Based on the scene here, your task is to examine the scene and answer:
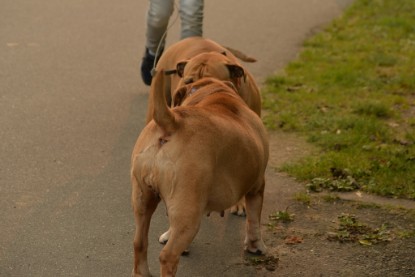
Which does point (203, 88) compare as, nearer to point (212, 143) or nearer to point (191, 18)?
point (212, 143)

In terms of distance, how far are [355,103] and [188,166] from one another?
439 centimetres

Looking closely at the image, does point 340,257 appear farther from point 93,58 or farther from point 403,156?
point 93,58

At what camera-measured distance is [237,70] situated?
19.8 feet

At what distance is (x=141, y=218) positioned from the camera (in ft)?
15.9

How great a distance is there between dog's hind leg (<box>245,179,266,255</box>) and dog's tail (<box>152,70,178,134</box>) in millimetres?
1137

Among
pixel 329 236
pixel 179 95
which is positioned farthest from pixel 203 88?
pixel 329 236

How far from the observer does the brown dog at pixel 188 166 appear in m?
4.51

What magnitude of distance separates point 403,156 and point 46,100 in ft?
10.9

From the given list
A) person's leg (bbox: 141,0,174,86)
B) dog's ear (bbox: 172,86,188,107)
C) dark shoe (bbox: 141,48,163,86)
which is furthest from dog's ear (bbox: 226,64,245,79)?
dark shoe (bbox: 141,48,163,86)

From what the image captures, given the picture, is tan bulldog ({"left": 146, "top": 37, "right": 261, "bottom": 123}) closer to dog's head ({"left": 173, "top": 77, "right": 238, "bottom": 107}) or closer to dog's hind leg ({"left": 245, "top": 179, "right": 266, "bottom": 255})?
dog's head ({"left": 173, "top": 77, "right": 238, "bottom": 107})

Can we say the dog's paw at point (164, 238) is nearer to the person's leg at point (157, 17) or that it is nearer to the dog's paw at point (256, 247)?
the dog's paw at point (256, 247)

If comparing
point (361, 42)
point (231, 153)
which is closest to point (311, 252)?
point (231, 153)

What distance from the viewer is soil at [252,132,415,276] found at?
5.44 metres

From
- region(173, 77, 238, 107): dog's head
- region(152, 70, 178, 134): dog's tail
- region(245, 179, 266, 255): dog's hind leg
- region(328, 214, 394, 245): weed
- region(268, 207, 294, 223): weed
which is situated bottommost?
region(268, 207, 294, 223): weed
